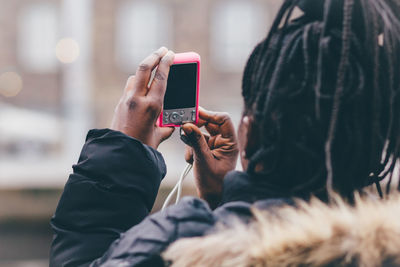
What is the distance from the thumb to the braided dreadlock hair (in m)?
0.31

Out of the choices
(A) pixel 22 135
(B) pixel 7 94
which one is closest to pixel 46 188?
(A) pixel 22 135

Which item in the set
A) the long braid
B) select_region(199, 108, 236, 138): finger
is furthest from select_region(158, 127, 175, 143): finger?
the long braid

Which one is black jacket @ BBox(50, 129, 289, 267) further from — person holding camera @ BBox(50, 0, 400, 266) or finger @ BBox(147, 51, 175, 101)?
finger @ BBox(147, 51, 175, 101)

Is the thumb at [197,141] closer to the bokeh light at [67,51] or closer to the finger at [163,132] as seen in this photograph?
the finger at [163,132]

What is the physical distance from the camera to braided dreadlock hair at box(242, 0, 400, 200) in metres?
1.01

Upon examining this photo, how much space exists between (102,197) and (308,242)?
41 cm

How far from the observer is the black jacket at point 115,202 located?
101 centimetres

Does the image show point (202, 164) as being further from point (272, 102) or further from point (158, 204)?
point (158, 204)

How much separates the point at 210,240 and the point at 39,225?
22.9ft

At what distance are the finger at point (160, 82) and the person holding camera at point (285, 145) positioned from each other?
0.34ft

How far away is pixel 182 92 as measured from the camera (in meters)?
1.43

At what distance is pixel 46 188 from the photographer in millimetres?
7555

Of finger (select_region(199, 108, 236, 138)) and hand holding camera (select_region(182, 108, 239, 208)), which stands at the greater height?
finger (select_region(199, 108, 236, 138))

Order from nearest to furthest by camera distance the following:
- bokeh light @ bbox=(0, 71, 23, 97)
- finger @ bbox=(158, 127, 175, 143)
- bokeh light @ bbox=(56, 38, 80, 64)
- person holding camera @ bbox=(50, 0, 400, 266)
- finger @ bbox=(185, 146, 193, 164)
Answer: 1. person holding camera @ bbox=(50, 0, 400, 266)
2. finger @ bbox=(158, 127, 175, 143)
3. finger @ bbox=(185, 146, 193, 164)
4. bokeh light @ bbox=(56, 38, 80, 64)
5. bokeh light @ bbox=(0, 71, 23, 97)
